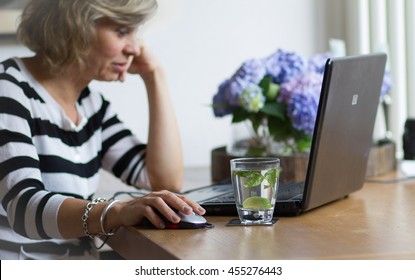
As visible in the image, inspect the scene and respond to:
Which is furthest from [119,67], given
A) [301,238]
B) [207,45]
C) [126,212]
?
[207,45]

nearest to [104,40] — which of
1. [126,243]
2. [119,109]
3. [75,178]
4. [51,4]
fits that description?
[51,4]

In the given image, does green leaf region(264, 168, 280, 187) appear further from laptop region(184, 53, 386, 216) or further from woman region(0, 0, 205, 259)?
woman region(0, 0, 205, 259)

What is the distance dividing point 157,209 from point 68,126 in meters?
0.50

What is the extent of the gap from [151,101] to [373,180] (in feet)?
1.70

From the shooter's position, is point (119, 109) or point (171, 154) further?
point (119, 109)

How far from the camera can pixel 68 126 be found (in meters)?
1.65

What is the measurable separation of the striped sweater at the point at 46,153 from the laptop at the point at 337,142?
10.5 inches

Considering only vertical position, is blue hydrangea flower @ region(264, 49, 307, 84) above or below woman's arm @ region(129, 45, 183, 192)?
above

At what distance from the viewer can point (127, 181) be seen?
1.85 m

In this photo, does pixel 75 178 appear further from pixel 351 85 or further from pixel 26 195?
pixel 351 85

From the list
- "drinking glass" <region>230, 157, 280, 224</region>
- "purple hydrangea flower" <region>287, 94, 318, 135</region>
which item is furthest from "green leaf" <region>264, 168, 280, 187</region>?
"purple hydrangea flower" <region>287, 94, 318, 135</region>

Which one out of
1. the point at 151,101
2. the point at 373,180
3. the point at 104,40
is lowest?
the point at 373,180

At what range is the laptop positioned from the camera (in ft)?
4.16

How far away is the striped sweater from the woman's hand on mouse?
0.16m
